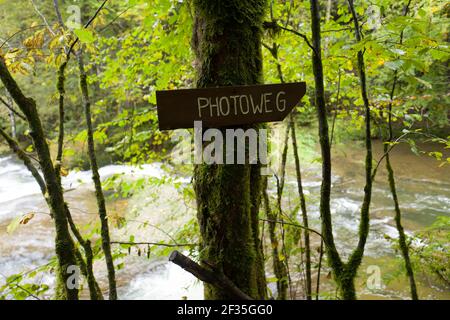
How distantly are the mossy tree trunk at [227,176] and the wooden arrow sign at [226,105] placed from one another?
0.11 metres

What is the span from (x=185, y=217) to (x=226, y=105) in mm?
6399

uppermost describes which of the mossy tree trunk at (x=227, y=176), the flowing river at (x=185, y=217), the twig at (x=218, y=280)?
the mossy tree trunk at (x=227, y=176)

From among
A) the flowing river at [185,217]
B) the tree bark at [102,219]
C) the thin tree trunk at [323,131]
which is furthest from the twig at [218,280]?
the flowing river at [185,217]

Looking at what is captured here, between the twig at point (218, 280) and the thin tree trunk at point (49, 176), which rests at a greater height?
the thin tree trunk at point (49, 176)

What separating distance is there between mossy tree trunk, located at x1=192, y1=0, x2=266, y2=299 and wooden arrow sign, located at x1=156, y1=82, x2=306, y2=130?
0.11 meters

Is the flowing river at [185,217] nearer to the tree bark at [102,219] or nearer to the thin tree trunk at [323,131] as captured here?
the tree bark at [102,219]

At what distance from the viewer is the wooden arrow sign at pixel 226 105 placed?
56.6 inches

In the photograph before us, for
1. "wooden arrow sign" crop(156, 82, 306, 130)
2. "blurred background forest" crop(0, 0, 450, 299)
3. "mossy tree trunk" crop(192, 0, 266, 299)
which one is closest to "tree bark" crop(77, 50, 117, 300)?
"blurred background forest" crop(0, 0, 450, 299)

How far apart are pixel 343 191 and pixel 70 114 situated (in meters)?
12.8

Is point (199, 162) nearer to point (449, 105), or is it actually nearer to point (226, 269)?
point (226, 269)

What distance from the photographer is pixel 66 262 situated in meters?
1.97
